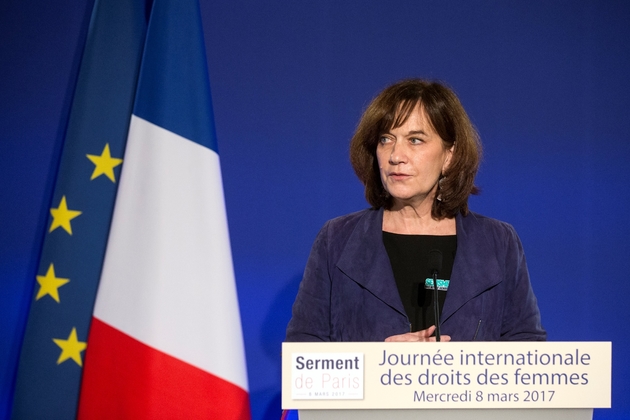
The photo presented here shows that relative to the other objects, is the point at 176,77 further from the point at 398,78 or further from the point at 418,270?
the point at 418,270

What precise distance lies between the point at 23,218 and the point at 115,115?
691 mm

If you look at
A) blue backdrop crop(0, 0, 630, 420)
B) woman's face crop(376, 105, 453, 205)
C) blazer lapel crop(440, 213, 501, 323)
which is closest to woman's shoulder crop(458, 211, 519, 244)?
blazer lapel crop(440, 213, 501, 323)

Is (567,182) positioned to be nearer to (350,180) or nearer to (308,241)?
(350,180)

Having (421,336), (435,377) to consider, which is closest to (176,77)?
(421,336)

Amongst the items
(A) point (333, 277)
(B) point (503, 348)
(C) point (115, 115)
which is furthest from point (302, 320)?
(C) point (115, 115)

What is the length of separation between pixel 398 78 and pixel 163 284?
51.3 inches

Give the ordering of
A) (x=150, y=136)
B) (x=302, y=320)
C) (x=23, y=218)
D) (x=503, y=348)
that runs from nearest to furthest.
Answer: (x=503, y=348) < (x=302, y=320) < (x=150, y=136) < (x=23, y=218)

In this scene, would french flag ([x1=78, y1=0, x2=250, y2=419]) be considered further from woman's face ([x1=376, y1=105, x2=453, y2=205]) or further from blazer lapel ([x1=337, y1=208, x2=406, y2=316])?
woman's face ([x1=376, y1=105, x2=453, y2=205])

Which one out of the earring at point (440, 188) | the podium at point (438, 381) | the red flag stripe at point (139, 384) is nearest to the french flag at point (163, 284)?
the red flag stripe at point (139, 384)

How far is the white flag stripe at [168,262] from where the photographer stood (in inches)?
84.7

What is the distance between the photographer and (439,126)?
175 cm

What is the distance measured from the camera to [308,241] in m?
2.71

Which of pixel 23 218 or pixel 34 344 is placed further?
pixel 23 218

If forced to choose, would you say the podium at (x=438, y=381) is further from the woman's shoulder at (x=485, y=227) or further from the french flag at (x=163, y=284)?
the french flag at (x=163, y=284)
